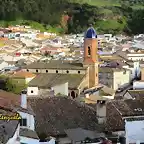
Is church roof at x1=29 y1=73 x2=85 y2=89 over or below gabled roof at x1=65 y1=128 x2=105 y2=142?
below

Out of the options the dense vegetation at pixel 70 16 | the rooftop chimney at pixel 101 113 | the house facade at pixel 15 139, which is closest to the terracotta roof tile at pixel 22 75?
the rooftop chimney at pixel 101 113

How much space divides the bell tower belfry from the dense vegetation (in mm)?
58960

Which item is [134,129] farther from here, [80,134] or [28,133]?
[28,133]

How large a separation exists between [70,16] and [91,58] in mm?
69346

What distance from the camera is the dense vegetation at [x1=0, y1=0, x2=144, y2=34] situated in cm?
10075

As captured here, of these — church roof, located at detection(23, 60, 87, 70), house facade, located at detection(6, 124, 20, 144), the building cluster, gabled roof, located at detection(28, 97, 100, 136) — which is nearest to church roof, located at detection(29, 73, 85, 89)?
the building cluster

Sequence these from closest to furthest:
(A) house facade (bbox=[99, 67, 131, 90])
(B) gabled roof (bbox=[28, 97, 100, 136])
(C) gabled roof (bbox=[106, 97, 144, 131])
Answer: (B) gabled roof (bbox=[28, 97, 100, 136]) → (C) gabled roof (bbox=[106, 97, 144, 131]) → (A) house facade (bbox=[99, 67, 131, 90])

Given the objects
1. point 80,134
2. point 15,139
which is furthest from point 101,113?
point 15,139

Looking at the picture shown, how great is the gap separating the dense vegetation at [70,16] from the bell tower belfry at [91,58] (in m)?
59.0

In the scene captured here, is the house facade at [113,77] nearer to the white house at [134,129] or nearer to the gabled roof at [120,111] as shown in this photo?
the gabled roof at [120,111]

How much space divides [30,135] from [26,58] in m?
37.7

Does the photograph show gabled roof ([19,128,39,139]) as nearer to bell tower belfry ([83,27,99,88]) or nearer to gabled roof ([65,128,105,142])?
gabled roof ([65,128,105,142])

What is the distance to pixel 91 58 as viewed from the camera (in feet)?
133

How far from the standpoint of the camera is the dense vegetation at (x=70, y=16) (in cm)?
10075
